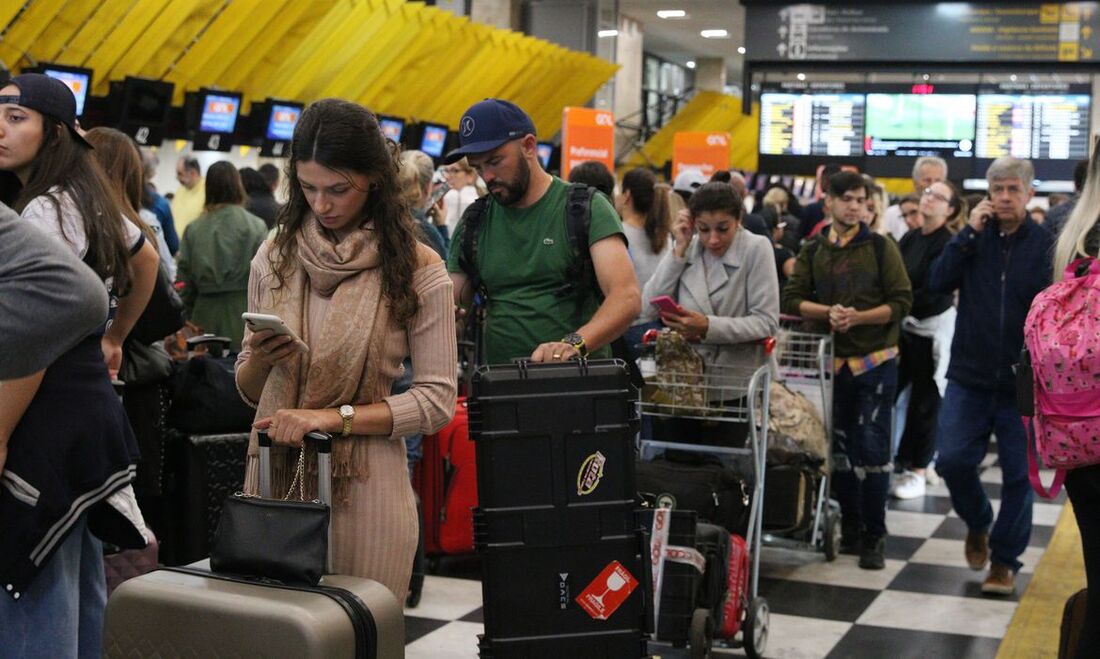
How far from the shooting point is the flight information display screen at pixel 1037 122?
1251 centimetres

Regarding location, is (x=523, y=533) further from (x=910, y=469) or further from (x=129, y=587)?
(x=910, y=469)

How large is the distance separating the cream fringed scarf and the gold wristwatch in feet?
0.11

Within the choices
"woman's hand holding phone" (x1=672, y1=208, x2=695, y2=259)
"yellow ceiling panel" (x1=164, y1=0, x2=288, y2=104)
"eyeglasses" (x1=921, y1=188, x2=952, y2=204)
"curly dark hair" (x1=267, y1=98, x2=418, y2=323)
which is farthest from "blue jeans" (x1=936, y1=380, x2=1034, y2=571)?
"yellow ceiling panel" (x1=164, y1=0, x2=288, y2=104)

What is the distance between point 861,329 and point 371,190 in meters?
4.03

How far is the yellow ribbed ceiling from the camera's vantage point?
11.3 m

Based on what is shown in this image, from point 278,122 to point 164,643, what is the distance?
1210 centimetres

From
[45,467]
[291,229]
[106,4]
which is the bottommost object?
[45,467]

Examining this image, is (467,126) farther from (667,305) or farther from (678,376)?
(678,376)

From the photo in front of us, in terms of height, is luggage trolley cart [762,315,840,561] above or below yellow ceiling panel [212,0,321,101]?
below

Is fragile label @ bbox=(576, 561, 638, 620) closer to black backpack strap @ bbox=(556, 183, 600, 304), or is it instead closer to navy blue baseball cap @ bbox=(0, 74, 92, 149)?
black backpack strap @ bbox=(556, 183, 600, 304)

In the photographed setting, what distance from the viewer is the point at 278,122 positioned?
45.7ft

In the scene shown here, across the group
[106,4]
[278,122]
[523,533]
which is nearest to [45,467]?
[523,533]

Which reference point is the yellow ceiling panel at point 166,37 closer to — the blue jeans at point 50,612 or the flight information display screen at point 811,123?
the flight information display screen at point 811,123

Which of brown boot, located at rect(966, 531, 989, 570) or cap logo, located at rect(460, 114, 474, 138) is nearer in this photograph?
cap logo, located at rect(460, 114, 474, 138)
